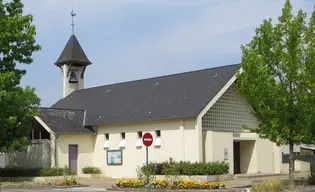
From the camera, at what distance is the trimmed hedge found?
113 feet

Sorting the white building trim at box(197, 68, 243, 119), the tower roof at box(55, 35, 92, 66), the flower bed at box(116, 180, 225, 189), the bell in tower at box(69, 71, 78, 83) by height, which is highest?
the tower roof at box(55, 35, 92, 66)

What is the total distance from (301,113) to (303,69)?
2.03 metres

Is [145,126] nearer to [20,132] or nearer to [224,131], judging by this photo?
[224,131]

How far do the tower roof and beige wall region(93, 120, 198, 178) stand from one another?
10.8 m

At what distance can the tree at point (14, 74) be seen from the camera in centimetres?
3022

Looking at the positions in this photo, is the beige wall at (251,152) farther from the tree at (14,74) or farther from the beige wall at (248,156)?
the tree at (14,74)

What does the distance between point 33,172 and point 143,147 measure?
24.6 ft

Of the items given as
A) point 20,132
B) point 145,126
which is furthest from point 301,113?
point 20,132

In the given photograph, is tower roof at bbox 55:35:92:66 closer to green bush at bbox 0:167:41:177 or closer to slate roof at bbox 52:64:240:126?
slate roof at bbox 52:64:240:126

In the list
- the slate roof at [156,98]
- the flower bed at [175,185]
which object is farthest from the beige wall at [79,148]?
the flower bed at [175,185]

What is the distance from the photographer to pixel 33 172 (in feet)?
116

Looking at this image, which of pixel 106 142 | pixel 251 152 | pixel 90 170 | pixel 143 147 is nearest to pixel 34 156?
pixel 90 170

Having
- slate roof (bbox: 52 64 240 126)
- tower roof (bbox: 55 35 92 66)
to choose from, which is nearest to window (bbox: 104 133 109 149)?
slate roof (bbox: 52 64 240 126)

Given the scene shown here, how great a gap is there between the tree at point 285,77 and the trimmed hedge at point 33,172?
593 inches
